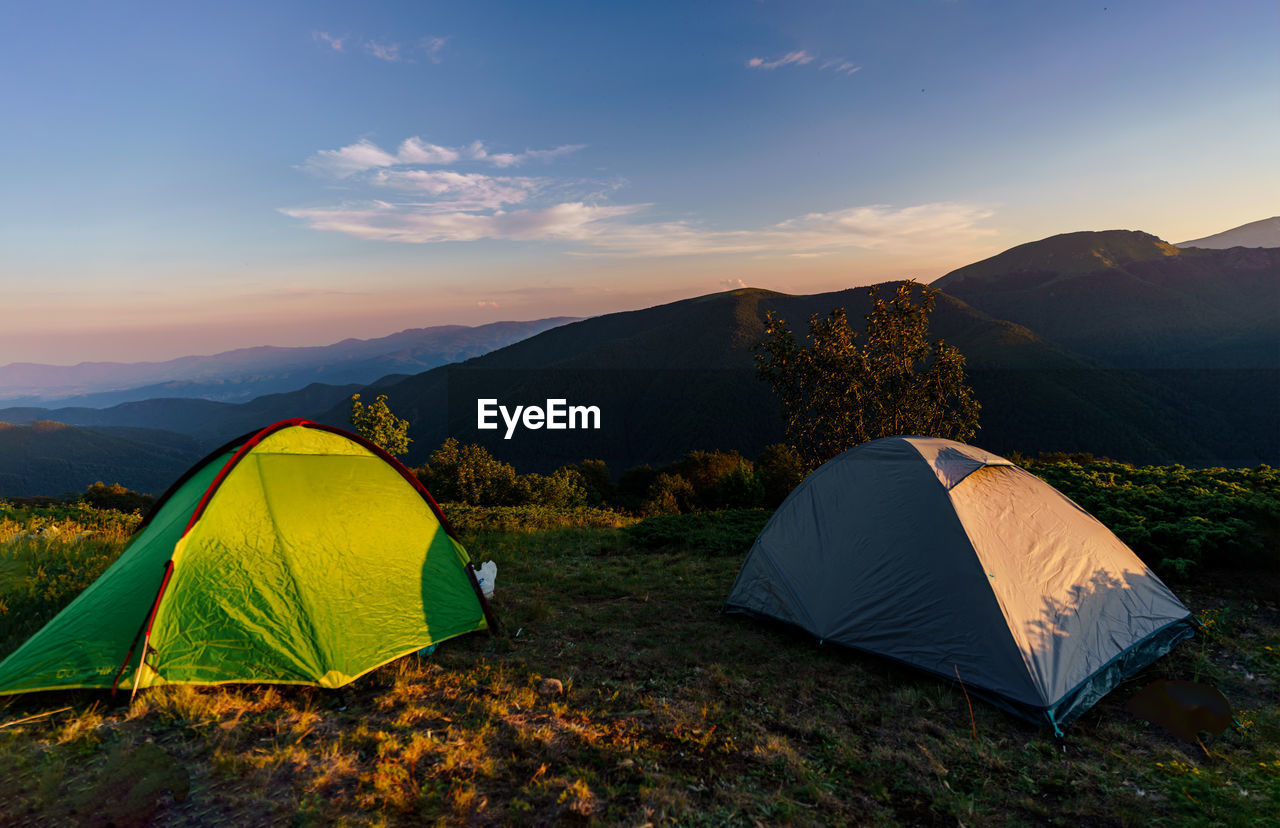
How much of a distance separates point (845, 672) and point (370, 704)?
543cm

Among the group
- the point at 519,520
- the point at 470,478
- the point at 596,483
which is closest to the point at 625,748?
the point at 519,520

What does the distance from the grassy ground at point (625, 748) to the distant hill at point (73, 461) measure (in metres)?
179

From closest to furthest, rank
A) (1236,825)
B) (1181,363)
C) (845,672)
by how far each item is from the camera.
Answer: (1236,825) < (845,672) < (1181,363)

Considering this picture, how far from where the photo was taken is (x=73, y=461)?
536 feet

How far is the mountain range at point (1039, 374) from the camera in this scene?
8531 centimetres

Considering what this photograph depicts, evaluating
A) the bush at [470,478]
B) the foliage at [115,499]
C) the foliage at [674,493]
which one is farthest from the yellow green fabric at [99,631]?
the foliage at [674,493]

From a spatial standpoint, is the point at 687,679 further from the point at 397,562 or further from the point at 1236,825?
the point at 1236,825

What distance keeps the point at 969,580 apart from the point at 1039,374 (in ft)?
378

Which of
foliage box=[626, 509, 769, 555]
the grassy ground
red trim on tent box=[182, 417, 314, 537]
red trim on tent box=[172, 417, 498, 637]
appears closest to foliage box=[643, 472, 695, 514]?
foliage box=[626, 509, 769, 555]

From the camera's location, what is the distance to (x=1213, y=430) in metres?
84.1

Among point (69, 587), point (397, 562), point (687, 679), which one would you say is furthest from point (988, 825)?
point (69, 587)

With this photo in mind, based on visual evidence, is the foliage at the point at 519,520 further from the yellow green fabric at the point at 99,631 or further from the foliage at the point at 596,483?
the foliage at the point at 596,483

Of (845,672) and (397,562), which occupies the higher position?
(397,562)

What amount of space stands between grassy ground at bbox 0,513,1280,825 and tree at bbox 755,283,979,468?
9.55 m
